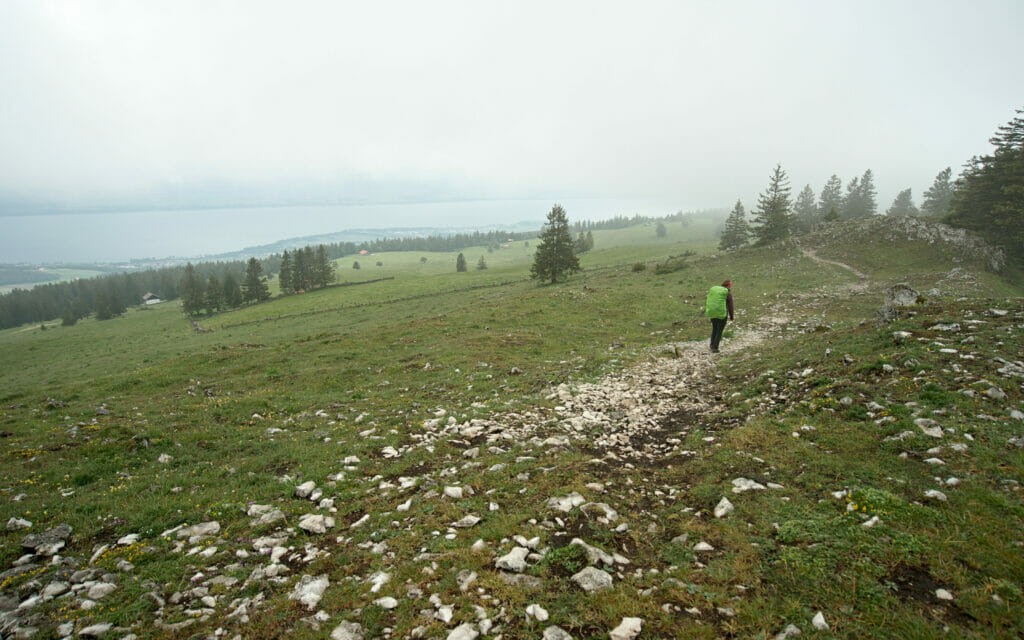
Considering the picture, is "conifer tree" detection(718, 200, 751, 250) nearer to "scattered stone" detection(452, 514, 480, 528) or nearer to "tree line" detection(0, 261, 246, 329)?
"scattered stone" detection(452, 514, 480, 528)

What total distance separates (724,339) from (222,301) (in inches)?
3970

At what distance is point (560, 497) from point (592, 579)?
75.4 inches

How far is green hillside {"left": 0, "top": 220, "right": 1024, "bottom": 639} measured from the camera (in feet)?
15.7

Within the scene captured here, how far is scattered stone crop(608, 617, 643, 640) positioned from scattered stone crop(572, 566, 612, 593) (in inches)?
22.9

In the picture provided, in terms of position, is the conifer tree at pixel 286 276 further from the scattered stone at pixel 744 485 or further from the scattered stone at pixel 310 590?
the scattered stone at pixel 744 485

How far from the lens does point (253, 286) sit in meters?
87.8

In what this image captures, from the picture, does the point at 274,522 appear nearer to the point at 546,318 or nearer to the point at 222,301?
the point at 546,318

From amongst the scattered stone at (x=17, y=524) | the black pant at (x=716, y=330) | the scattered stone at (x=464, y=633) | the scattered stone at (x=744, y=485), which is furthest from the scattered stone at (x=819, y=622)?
the black pant at (x=716, y=330)

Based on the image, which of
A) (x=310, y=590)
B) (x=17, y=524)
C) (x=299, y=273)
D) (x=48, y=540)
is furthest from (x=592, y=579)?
(x=299, y=273)

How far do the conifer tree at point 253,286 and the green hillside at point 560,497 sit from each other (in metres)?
80.5

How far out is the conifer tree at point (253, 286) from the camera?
86875mm

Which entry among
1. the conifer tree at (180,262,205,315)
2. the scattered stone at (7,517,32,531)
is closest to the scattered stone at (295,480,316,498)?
the scattered stone at (7,517,32,531)

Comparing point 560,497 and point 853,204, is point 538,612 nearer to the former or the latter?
point 560,497

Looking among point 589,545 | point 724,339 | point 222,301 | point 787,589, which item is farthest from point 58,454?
point 222,301
